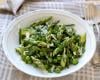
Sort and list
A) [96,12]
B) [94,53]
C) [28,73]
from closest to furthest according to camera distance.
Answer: [28,73], [94,53], [96,12]

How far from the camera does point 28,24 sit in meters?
0.88

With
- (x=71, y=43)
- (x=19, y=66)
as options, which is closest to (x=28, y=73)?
(x=19, y=66)

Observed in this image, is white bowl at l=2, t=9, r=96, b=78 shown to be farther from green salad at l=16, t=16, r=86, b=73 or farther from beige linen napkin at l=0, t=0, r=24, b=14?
beige linen napkin at l=0, t=0, r=24, b=14

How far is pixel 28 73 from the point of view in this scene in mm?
689

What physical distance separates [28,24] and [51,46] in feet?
0.55

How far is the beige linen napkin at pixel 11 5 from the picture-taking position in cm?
97

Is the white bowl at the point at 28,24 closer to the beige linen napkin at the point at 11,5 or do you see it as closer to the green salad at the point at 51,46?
the green salad at the point at 51,46

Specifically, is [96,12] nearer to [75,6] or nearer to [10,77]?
[75,6]

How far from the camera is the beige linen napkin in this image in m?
0.97

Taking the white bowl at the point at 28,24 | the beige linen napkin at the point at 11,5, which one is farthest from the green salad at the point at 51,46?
the beige linen napkin at the point at 11,5

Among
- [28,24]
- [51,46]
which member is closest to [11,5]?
[28,24]

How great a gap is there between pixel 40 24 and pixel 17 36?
99 mm

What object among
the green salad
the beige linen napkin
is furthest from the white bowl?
the beige linen napkin

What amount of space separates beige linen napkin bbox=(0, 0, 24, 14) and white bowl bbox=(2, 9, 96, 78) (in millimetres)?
128
